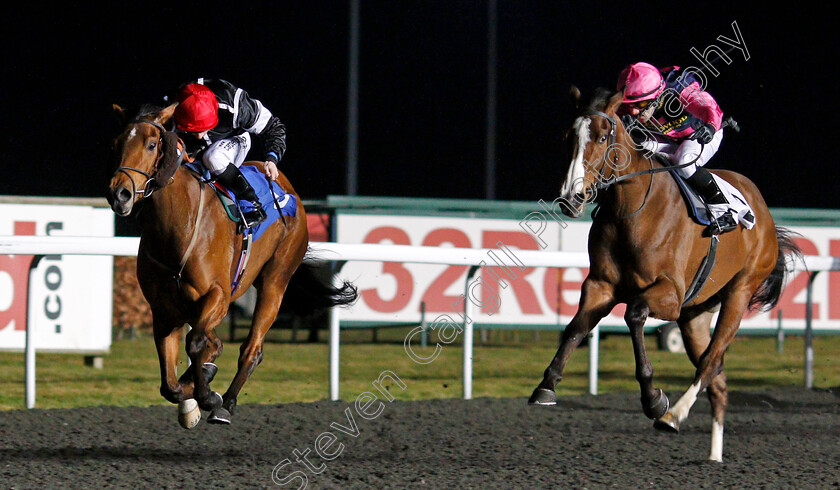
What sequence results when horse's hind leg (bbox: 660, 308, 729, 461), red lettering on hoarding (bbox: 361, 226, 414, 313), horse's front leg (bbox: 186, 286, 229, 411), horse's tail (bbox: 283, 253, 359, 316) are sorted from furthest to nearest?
red lettering on hoarding (bbox: 361, 226, 414, 313) → horse's tail (bbox: 283, 253, 359, 316) → horse's hind leg (bbox: 660, 308, 729, 461) → horse's front leg (bbox: 186, 286, 229, 411)

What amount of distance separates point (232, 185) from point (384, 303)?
3901mm

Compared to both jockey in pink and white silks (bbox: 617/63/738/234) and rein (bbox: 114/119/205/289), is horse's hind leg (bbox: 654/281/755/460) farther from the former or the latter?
rein (bbox: 114/119/205/289)

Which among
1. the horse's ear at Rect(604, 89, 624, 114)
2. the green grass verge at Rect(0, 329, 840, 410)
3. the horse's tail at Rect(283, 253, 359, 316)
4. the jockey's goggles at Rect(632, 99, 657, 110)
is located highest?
the jockey's goggles at Rect(632, 99, 657, 110)

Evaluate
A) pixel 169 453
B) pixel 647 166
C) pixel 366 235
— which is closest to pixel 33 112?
pixel 366 235

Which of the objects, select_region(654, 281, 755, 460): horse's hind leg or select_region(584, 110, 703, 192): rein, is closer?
select_region(584, 110, 703, 192): rein

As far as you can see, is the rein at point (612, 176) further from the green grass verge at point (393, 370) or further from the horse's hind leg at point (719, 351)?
the green grass verge at point (393, 370)

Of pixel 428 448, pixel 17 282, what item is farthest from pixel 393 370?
pixel 428 448

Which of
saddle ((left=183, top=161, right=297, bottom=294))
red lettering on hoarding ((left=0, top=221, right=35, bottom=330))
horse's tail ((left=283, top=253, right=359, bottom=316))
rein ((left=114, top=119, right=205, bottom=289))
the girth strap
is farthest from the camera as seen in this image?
red lettering on hoarding ((left=0, top=221, right=35, bottom=330))

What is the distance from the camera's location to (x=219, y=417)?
342 cm

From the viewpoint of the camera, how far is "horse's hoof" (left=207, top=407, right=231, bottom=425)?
341 cm

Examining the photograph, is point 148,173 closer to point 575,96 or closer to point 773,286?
point 575,96

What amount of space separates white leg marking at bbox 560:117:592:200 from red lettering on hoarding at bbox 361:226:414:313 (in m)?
4.30

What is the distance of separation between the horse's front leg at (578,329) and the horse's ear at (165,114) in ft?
5.12

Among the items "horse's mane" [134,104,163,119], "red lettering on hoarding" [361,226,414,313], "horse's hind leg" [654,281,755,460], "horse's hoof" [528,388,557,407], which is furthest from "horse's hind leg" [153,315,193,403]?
"red lettering on hoarding" [361,226,414,313]
